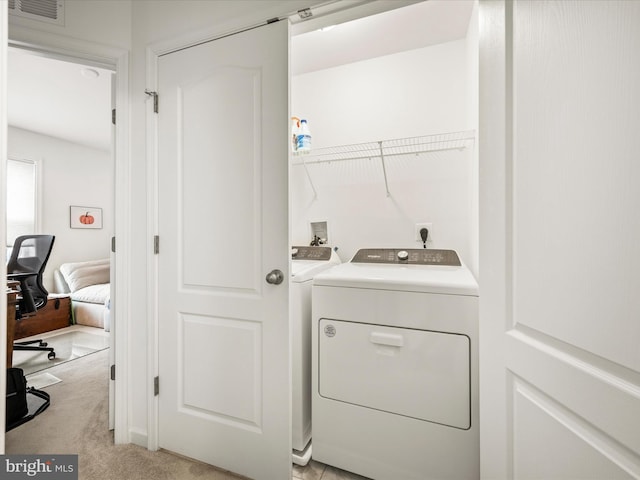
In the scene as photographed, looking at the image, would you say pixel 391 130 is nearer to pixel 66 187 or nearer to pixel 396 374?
pixel 396 374

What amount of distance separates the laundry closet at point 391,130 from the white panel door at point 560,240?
0.89 meters

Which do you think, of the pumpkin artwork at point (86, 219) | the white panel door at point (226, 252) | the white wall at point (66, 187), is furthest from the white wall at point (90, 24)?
the pumpkin artwork at point (86, 219)

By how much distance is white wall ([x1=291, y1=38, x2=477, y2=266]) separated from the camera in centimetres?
189

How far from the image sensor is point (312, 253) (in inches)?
78.5

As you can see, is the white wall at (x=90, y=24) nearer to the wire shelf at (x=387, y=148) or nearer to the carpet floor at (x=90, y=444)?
the wire shelf at (x=387, y=148)

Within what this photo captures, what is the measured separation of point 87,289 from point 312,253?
3722 millimetres

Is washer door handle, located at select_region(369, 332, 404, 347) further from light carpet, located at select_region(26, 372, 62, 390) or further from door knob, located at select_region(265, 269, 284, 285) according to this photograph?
light carpet, located at select_region(26, 372, 62, 390)

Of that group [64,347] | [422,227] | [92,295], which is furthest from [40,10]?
[92,295]

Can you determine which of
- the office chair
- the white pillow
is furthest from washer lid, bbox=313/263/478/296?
the white pillow

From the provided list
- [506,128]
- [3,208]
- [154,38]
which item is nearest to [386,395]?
[506,128]

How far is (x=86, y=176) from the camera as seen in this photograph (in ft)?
15.1

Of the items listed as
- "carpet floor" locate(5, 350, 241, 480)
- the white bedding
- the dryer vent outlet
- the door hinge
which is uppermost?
the door hinge

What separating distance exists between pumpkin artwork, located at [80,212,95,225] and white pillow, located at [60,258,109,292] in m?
0.66

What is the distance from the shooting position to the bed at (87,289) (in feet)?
12.2
